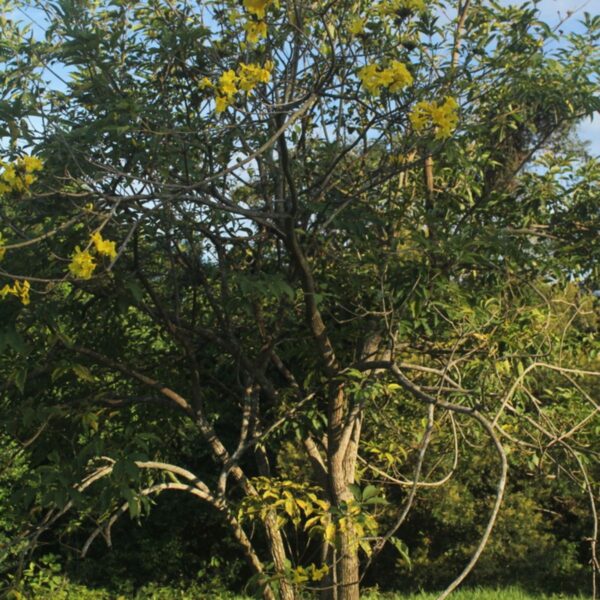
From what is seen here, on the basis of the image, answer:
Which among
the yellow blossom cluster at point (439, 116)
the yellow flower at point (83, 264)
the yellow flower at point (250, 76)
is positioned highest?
the yellow flower at point (250, 76)

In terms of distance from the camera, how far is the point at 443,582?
7.52m

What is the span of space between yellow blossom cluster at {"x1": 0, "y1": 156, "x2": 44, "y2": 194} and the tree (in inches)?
2.3

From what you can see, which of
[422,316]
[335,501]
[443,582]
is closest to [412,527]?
[443,582]

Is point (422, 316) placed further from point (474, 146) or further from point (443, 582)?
point (443, 582)

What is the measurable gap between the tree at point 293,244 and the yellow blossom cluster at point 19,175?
57 millimetres

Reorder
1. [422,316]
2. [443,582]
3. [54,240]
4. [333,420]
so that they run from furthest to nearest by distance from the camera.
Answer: [443,582] < [333,420] < [422,316] < [54,240]

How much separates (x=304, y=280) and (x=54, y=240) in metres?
0.94

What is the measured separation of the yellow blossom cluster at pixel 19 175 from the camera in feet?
8.02

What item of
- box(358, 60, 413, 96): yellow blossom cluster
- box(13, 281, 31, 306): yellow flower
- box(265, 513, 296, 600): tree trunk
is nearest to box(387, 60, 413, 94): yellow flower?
box(358, 60, 413, 96): yellow blossom cluster

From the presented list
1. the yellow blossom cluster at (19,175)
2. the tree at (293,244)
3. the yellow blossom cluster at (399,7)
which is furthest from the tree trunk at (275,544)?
the yellow blossom cluster at (399,7)

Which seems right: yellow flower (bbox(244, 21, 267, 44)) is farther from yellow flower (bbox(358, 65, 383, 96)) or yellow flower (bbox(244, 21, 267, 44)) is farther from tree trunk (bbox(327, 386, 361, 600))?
tree trunk (bbox(327, 386, 361, 600))

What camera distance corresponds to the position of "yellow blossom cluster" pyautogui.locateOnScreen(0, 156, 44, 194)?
2445 mm

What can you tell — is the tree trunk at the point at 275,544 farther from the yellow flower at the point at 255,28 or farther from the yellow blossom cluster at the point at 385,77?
the yellow flower at the point at 255,28

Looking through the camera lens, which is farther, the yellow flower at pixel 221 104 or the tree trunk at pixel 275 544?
the tree trunk at pixel 275 544
